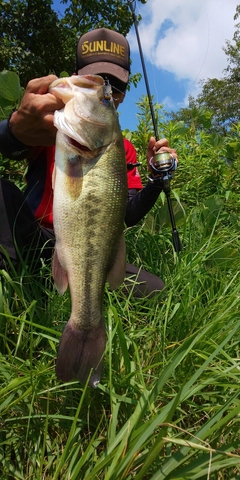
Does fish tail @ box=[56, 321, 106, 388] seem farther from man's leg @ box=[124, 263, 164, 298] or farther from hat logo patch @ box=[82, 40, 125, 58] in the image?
hat logo patch @ box=[82, 40, 125, 58]

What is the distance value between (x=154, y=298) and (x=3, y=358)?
0.81 meters

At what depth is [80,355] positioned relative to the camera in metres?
1.29

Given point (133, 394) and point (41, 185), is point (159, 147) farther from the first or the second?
point (133, 394)

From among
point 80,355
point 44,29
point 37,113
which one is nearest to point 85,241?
point 80,355

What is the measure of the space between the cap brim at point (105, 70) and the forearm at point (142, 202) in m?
0.69

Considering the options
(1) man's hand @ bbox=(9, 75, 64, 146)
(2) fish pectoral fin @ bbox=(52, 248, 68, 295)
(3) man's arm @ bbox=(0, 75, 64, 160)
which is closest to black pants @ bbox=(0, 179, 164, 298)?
(3) man's arm @ bbox=(0, 75, 64, 160)

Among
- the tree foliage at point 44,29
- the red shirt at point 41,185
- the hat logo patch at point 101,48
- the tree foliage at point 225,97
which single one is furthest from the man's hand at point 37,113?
the tree foliage at point 225,97

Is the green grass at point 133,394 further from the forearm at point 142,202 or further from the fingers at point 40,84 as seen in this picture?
the fingers at point 40,84

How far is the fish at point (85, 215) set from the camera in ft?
4.24

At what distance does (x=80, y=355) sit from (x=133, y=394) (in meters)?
0.32

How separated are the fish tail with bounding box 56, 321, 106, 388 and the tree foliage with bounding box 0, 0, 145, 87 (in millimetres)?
8591

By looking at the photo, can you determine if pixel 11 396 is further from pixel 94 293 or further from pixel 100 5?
pixel 100 5

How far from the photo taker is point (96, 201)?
1.33 metres

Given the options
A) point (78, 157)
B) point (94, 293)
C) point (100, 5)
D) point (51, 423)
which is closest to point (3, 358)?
point (51, 423)
